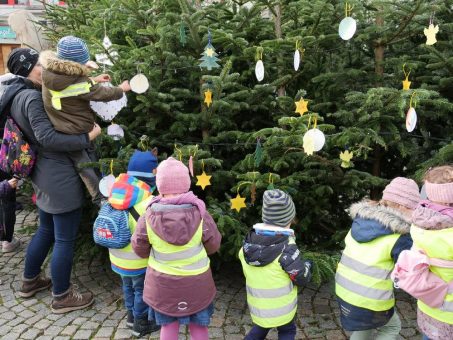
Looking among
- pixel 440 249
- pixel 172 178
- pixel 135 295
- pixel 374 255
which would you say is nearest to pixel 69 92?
pixel 172 178

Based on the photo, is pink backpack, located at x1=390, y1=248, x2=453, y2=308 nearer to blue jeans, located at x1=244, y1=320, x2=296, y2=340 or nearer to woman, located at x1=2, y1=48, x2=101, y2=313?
blue jeans, located at x1=244, y1=320, x2=296, y2=340

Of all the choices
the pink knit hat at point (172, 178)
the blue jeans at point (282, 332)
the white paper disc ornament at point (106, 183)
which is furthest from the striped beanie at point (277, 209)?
the white paper disc ornament at point (106, 183)

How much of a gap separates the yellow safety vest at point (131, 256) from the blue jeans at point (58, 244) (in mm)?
616

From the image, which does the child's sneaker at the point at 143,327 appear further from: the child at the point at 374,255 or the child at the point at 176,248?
the child at the point at 374,255

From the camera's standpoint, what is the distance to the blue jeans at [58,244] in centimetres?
373

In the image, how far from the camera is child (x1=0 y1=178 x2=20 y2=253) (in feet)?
16.0

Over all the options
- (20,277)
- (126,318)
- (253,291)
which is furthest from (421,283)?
(20,277)

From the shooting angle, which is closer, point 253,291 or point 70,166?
point 253,291

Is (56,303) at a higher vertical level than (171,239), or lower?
lower

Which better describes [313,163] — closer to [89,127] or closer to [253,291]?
[253,291]

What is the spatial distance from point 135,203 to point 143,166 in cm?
27

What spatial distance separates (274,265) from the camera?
2842 mm

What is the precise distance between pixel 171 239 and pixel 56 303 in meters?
1.70

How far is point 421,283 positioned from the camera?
2.40 metres
